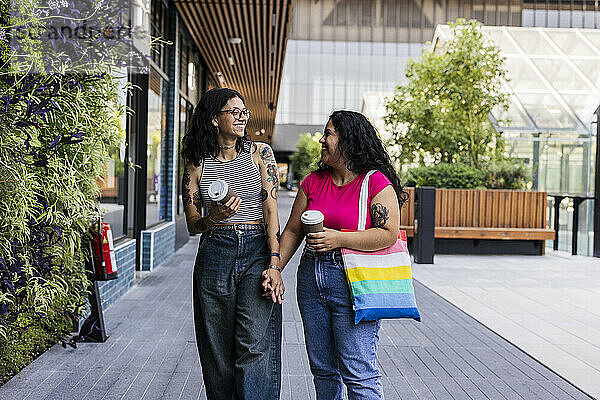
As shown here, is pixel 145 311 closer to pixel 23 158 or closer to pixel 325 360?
pixel 23 158

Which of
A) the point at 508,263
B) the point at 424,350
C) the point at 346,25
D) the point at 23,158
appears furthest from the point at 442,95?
→ the point at 346,25

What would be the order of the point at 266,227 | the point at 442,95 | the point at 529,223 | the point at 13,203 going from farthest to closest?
1. the point at 442,95
2. the point at 529,223
3. the point at 13,203
4. the point at 266,227

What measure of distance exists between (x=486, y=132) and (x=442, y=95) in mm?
1133

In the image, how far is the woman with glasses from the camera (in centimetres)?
292

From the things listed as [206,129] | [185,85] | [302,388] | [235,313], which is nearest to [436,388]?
[302,388]

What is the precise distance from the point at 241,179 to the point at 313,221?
1.84ft

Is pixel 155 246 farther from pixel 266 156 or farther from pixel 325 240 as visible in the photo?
pixel 325 240

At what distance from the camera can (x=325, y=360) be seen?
2814mm

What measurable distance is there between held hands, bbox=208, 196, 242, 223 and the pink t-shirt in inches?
12.2

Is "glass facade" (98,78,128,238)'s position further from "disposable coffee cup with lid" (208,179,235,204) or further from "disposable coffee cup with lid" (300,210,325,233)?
"disposable coffee cup with lid" (300,210,325,233)

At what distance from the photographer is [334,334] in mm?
2762

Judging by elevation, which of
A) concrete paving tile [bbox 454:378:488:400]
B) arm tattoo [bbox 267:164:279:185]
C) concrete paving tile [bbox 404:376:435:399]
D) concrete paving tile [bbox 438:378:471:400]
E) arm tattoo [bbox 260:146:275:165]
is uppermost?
arm tattoo [bbox 260:146:275:165]

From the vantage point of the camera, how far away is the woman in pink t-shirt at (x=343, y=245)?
271 cm

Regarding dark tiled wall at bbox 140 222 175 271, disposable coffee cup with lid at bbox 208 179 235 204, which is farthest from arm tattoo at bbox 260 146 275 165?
dark tiled wall at bbox 140 222 175 271
